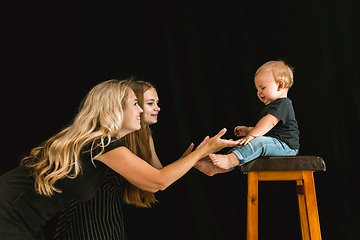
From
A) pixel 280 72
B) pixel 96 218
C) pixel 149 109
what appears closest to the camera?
pixel 96 218

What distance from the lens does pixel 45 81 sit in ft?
7.89

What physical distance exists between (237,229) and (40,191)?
4.73 feet

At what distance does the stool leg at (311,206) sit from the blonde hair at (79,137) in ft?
2.97

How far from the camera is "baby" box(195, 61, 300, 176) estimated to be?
4.65ft

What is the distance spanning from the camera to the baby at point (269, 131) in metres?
1.42

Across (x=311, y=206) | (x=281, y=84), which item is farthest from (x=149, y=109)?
(x=311, y=206)

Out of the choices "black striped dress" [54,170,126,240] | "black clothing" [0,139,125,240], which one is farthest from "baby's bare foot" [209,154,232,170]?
"black striped dress" [54,170,126,240]

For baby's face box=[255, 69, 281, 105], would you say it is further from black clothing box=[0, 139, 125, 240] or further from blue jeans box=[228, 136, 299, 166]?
black clothing box=[0, 139, 125, 240]

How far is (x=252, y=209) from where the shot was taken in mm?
1396

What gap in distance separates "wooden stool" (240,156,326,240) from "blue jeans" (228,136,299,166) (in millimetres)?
35

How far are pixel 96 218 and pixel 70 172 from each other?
1.12ft

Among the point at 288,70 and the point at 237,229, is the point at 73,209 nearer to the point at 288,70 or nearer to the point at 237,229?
the point at 237,229

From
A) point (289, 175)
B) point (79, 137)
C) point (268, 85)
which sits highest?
point (268, 85)

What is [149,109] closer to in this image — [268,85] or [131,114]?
[131,114]
